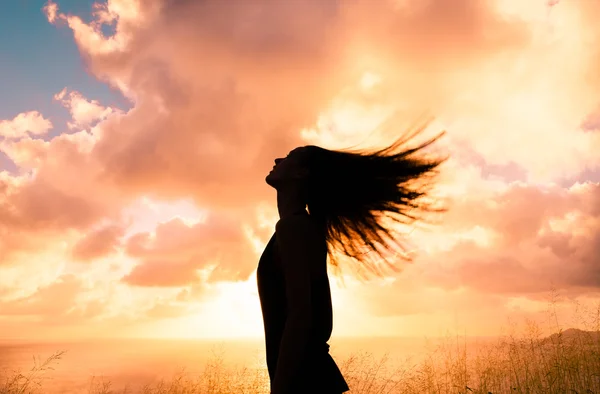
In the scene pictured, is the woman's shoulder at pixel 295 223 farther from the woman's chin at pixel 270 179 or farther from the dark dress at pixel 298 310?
the woman's chin at pixel 270 179

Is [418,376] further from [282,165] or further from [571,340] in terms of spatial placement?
[282,165]

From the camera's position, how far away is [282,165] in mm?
2701

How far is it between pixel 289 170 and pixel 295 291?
0.69m

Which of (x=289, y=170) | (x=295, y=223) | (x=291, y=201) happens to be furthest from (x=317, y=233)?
(x=289, y=170)

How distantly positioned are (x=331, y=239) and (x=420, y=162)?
71 cm

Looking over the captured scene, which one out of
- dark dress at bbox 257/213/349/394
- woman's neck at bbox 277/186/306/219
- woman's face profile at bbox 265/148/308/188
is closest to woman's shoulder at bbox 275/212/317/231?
dark dress at bbox 257/213/349/394

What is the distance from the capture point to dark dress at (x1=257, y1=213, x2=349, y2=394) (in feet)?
7.24

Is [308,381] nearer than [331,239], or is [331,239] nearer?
[308,381]

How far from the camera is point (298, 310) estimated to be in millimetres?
2229

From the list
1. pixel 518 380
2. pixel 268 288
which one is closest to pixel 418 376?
pixel 518 380

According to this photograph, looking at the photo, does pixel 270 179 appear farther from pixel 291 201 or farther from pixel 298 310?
pixel 298 310

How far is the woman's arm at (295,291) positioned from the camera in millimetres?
2201

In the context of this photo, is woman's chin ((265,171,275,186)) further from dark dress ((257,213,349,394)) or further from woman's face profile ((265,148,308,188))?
dark dress ((257,213,349,394))

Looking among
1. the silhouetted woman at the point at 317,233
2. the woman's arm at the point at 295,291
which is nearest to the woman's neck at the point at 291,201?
the silhouetted woman at the point at 317,233
